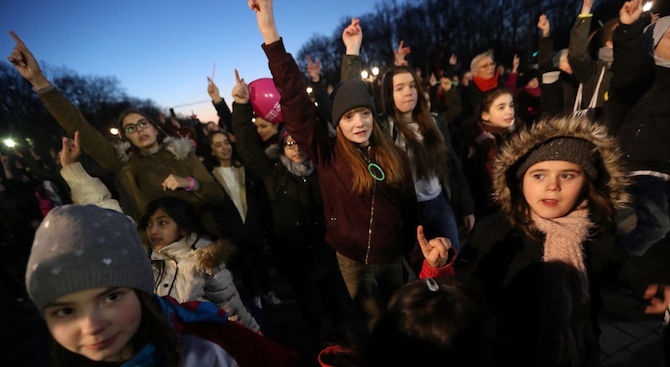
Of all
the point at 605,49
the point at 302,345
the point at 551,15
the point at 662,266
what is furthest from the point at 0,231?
the point at 551,15

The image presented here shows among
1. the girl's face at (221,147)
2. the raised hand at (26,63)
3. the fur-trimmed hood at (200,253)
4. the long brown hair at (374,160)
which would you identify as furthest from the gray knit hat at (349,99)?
the raised hand at (26,63)

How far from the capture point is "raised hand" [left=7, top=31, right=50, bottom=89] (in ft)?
8.45

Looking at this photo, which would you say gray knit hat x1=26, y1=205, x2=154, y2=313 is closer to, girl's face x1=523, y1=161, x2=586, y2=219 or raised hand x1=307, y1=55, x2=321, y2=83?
girl's face x1=523, y1=161, x2=586, y2=219

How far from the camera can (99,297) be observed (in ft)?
3.80

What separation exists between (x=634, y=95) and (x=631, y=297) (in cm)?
196

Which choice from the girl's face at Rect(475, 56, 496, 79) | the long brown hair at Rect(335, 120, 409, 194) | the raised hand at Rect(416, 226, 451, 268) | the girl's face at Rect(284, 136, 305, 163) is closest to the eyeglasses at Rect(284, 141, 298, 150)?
the girl's face at Rect(284, 136, 305, 163)

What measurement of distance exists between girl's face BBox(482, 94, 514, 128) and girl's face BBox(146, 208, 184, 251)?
3.47m

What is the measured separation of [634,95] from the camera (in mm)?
2520

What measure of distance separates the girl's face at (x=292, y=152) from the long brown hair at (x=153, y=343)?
192cm

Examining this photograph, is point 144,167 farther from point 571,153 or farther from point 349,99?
point 571,153

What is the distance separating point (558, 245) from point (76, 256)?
7.16 feet

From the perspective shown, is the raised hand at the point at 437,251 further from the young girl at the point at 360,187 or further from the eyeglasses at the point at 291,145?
the eyeglasses at the point at 291,145

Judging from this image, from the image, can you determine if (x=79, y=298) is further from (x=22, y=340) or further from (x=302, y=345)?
(x=22, y=340)

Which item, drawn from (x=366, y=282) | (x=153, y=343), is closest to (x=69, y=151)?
(x=153, y=343)
